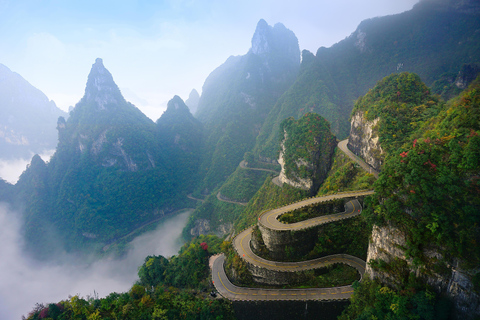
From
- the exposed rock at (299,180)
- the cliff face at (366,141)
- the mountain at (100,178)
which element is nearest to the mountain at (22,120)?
the mountain at (100,178)

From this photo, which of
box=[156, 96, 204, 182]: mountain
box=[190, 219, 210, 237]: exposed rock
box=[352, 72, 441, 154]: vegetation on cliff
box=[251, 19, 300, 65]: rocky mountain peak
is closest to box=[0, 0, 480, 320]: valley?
box=[352, 72, 441, 154]: vegetation on cliff

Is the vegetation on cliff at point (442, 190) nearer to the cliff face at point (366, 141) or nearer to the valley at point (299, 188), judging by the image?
the valley at point (299, 188)

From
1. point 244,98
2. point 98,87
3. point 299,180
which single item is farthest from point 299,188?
point 98,87

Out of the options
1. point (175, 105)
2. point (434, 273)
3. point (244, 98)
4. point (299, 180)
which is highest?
point (175, 105)

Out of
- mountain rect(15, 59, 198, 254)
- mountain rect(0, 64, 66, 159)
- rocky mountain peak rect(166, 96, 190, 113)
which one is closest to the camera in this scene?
mountain rect(15, 59, 198, 254)

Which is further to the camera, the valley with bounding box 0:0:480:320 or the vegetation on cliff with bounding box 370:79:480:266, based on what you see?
the valley with bounding box 0:0:480:320

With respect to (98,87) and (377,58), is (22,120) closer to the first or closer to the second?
(98,87)

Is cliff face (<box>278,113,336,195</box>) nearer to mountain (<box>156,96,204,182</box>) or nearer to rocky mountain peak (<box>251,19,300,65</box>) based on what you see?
mountain (<box>156,96,204,182</box>)
